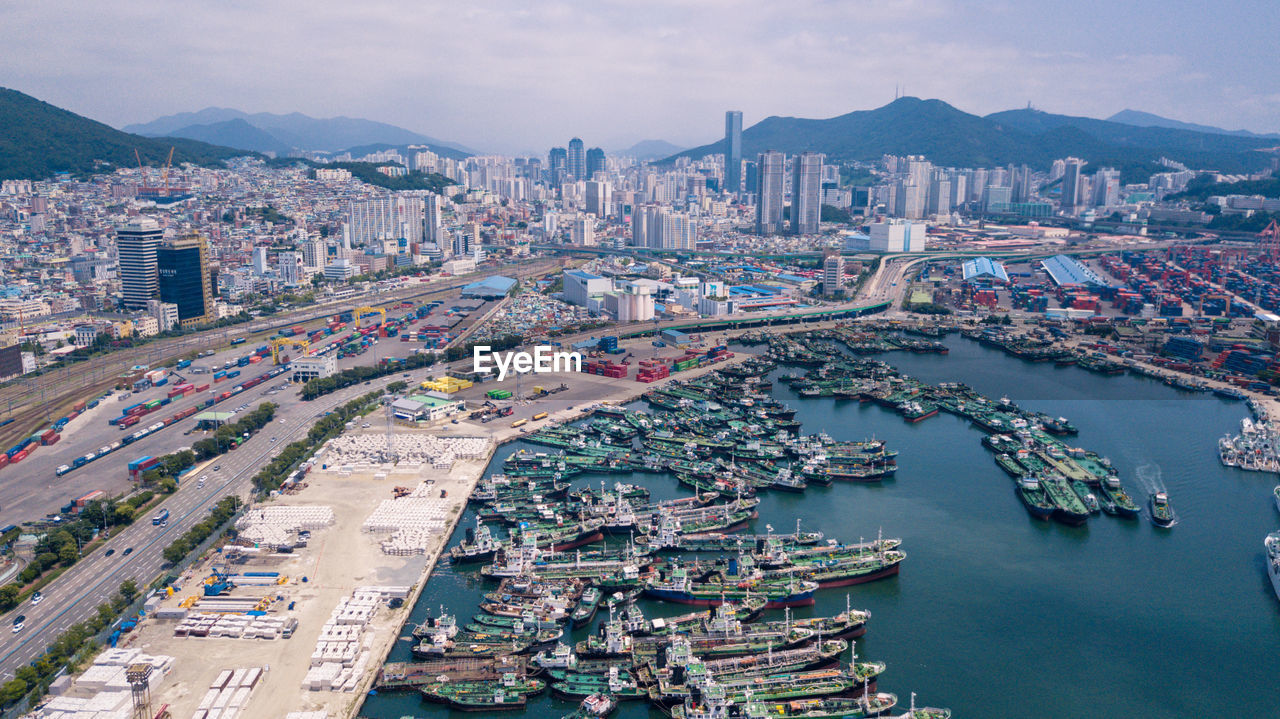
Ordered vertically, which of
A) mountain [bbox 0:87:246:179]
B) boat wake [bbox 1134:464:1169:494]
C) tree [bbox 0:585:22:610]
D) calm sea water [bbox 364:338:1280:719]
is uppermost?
mountain [bbox 0:87:246:179]

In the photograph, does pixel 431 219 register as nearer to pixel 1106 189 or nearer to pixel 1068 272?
pixel 1068 272

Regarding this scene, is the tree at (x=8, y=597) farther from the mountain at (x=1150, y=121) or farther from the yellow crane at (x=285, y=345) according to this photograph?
the mountain at (x=1150, y=121)

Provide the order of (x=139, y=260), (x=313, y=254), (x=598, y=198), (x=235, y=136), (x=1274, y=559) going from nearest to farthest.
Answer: (x=1274, y=559) → (x=139, y=260) → (x=313, y=254) → (x=598, y=198) → (x=235, y=136)

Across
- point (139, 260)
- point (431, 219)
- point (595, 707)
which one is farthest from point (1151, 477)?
point (431, 219)

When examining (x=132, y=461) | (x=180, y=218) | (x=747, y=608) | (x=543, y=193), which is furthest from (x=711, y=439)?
(x=543, y=193)

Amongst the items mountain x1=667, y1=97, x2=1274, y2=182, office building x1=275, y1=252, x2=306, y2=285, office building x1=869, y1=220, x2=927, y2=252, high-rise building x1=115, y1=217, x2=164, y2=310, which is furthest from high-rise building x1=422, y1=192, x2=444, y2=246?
mountain x1=667, y1=97, x2=1274, y2=182

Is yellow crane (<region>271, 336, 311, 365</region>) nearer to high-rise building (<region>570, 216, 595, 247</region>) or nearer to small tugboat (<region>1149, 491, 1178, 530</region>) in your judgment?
small tugboat (<region>1149, 491, 1178, 530</region>)

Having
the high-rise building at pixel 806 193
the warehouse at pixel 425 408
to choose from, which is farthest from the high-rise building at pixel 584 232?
the warehouse at pixel 425 408
